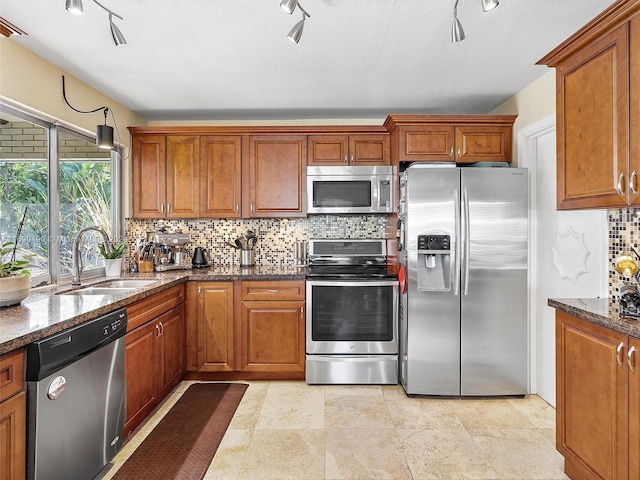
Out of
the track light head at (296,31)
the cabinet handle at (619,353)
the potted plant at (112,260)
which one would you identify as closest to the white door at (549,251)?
the cabinet handle at (619,353)

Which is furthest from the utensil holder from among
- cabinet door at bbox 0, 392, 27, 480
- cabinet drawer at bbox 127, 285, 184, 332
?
cabinet door at bbox 0, 392, 27, 480

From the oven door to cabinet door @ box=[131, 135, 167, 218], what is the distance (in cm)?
171

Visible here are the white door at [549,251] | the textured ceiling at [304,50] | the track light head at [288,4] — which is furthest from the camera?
the white door at [549,251]

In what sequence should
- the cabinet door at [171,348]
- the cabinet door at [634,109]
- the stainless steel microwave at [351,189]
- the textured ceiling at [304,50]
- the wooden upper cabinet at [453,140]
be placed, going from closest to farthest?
the cabinet door at [634,109], the textured ceiling at [304,50], the cabinet door at [171,348], the wooden upper cabinet at [453,140], the stainless steel microwave at [351,189]

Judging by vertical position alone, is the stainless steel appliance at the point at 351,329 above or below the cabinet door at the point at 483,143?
below

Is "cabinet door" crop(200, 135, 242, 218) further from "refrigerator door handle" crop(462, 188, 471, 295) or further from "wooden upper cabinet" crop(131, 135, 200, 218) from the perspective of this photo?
"refrigerator door handle" crop(462, 188, 471, 295)

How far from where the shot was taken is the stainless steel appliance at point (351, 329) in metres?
3.18

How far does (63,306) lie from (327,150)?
97.0 inches

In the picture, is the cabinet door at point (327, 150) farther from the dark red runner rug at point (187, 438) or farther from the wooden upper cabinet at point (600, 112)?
the dark red runner rug at point (187, 438)

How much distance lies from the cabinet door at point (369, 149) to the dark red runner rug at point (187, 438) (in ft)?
7.46

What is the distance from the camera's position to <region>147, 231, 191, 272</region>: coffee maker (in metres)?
3.54

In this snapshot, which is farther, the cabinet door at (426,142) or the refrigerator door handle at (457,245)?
the cabinet door at (426,142)

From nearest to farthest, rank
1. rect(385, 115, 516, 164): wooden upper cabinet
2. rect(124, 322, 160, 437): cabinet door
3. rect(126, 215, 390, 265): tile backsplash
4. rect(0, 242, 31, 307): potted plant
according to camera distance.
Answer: rect(0, 242, 31, 307): potted plant
rect(124, 322, 160, 437): cabinet door
rect(385, 115, 516, 164): wooden upper cabinet
rect(126, 215, 390, 265): tile backsplash

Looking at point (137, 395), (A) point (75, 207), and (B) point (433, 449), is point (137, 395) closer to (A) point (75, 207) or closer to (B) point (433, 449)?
(A) point (75, 207)
